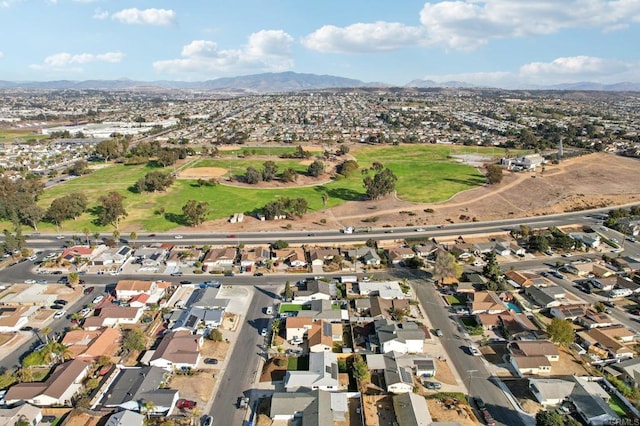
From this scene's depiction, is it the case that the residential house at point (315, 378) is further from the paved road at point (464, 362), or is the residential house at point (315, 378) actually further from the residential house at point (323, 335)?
the paved road at point (464, 362)

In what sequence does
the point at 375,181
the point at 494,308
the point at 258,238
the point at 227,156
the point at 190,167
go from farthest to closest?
the point at 227,156 < the point at 190,167 < the point at 375,181 < the point at 258,238 < the point at 494,308

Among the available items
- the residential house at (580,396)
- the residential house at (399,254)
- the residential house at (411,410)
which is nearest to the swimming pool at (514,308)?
the residential house at (580,396)

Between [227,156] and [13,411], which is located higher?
[227,156]

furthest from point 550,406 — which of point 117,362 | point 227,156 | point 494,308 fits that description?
point 227,156

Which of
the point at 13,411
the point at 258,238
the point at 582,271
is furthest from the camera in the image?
the point at 258,238

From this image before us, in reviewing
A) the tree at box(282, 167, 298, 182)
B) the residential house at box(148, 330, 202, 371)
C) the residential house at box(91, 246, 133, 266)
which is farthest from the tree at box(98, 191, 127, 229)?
the residential house at box(148, 330, 202, 371)

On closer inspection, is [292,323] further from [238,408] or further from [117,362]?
[117,362]

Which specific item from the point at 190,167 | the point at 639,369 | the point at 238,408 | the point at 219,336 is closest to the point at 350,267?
the point at 219,336

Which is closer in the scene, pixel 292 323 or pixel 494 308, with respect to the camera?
pixel 292 323
